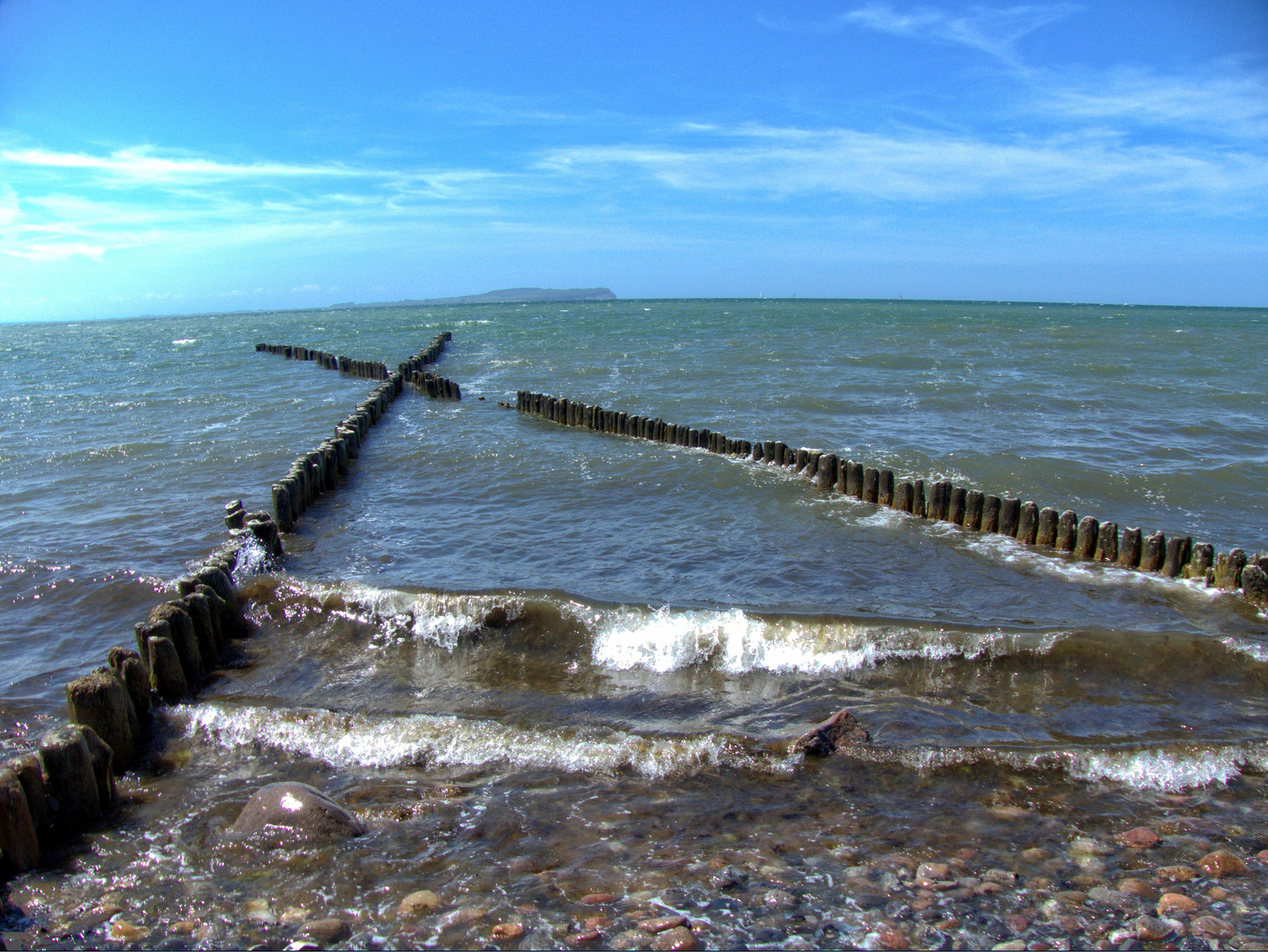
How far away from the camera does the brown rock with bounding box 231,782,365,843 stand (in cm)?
545

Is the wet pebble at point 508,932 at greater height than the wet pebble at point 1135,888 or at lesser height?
lesser

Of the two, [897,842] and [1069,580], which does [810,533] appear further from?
[897,842]

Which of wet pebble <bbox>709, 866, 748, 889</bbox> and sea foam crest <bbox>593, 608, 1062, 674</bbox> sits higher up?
sea foam crest <bbox>593, 608, 1062, 674</bbox>

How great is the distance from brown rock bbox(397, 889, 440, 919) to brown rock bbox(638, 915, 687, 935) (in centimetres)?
121

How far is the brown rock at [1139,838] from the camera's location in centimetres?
536

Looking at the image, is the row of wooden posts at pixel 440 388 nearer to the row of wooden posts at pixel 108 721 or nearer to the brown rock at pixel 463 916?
the row of wooden posts at pixel 108 721

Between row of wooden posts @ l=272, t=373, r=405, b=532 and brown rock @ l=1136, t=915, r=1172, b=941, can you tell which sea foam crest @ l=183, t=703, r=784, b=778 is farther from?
row of wooden posts @ l=272, t=373, r=405, b=532

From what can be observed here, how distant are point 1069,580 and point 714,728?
585 cm

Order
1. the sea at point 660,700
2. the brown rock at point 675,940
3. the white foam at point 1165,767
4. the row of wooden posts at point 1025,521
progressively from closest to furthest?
the brown rock at point 675,940 → the sea at point 660,700 → the white foam at point 1165,767 → the row of wooden posts at point 1025,521

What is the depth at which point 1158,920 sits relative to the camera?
458cm

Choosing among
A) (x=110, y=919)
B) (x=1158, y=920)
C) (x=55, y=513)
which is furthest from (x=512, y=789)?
(x=55, y=513)

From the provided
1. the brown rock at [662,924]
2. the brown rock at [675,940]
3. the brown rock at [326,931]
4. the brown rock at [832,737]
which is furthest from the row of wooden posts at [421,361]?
the brown rock at [675,940]

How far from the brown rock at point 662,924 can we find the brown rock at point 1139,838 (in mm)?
3000

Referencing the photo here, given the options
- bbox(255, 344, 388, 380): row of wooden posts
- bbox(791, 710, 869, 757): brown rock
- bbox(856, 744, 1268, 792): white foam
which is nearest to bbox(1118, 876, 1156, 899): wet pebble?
bbox(856, 744, 1268, 792): white foam
